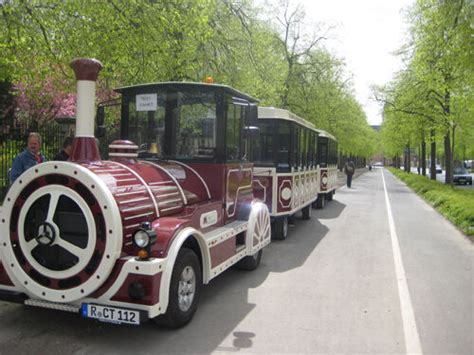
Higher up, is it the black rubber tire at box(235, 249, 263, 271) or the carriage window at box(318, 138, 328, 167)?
the carriage window at box(318, 138, 328, 167)

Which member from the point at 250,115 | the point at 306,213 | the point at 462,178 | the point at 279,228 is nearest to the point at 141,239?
the point at 250,115

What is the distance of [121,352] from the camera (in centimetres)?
398

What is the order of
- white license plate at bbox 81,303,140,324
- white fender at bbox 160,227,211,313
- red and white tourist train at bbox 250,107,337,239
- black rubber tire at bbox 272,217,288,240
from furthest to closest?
black rubber tire at bbox 272,217,288,240
red and white tourist train at bbox 250,107,337,239
white fender at bbox 160,227,211,313
white license plate at bbox 81,303,140,324

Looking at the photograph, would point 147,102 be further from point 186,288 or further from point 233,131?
point 186,288

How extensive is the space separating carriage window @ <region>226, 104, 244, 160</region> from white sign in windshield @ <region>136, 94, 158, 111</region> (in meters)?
0.95

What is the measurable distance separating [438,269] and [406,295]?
6.07 feet

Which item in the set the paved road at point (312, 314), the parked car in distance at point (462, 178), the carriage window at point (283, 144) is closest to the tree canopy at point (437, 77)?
the carriage window at point (283, 144)

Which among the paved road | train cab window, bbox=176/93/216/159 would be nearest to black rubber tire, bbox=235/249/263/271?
the paved road

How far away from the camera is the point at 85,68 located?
4.60 meters

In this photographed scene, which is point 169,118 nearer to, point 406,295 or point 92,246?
point 92,246

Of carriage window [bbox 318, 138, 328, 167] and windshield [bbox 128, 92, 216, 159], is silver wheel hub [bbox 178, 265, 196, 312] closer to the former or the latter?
windshield [bbox 128, 92, 216, 159]

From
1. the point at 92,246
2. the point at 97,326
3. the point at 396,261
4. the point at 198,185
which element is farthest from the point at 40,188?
the point at 396,261

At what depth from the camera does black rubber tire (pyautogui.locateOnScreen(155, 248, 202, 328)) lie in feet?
14.0

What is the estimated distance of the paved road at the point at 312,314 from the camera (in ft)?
13.8
